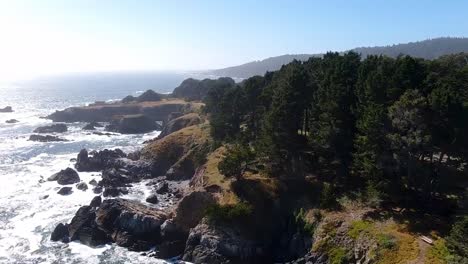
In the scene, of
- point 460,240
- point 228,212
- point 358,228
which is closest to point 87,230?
point 228,212

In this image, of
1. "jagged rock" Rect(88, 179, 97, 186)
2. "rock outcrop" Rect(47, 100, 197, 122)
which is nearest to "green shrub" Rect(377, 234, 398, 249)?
"jagged rock" Rect(88, 179, 97, 186)

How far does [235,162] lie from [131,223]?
1437 centimetres

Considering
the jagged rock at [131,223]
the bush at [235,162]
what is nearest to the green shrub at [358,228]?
the bush at [235,162]

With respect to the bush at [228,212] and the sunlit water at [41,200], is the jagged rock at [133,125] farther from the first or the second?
the bush at [228,212]

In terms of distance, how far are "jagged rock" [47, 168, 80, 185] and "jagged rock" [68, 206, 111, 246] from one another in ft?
69.3

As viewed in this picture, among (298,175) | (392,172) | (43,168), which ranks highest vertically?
(392,172)

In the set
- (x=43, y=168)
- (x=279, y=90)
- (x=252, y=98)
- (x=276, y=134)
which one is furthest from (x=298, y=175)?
(x=43, y=168)

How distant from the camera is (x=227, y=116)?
239ft

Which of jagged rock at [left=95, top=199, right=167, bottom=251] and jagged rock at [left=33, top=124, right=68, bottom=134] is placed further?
jagged rock at [left=33, top=124, right=68, bottom=134]

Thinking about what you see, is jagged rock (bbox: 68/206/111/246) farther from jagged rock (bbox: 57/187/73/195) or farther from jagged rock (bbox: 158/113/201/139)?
jagged rock (bbox: 158/113/201/139)

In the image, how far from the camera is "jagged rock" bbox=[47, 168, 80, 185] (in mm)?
75050

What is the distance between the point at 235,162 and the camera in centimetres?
5231

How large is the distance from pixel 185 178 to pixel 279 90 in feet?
83.2

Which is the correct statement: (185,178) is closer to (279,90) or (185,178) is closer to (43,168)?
(279,90)
